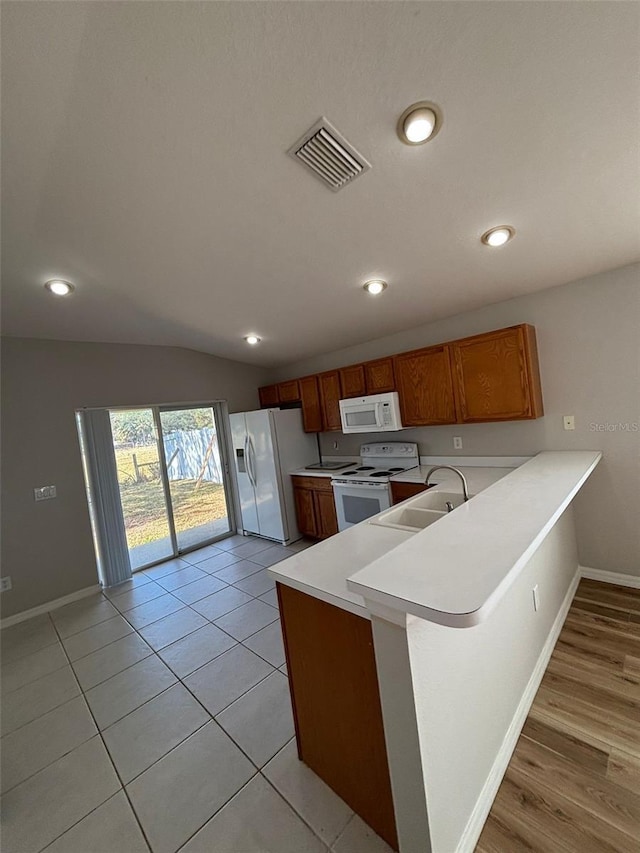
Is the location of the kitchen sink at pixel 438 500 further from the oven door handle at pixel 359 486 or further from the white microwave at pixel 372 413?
the white microwave at pixel 372 413

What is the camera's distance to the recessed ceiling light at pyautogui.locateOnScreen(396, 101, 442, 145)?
4.37 ft

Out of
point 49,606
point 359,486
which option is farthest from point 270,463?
point 49,606

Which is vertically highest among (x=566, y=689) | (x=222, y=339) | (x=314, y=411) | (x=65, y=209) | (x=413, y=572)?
(x=65, y=209)

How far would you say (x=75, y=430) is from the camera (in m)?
3.65

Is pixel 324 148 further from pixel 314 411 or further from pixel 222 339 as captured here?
pixel 314 411

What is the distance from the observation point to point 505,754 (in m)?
1.47

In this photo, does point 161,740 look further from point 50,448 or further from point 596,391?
point 596,391

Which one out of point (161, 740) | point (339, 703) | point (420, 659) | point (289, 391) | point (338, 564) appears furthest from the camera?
point (289, 391)

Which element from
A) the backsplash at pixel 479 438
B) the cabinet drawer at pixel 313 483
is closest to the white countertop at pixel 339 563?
the backsplash at pixel 479 438

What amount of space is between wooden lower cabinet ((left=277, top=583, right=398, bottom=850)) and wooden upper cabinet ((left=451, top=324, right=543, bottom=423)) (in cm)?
222

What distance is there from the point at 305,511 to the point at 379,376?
192 centimetres

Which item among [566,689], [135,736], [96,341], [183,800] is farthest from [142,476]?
[566,689]

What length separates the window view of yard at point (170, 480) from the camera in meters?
4.07

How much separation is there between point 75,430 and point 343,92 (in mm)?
3810
